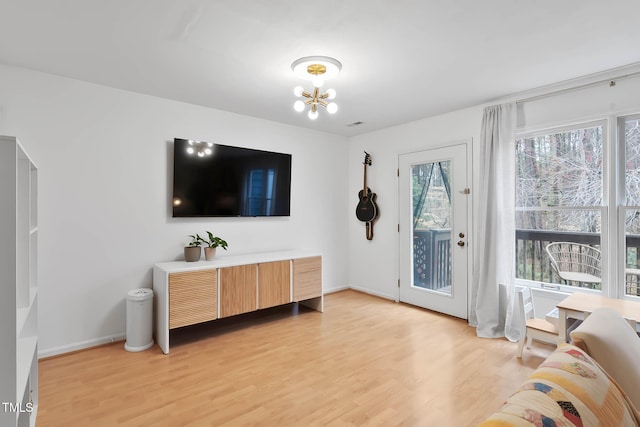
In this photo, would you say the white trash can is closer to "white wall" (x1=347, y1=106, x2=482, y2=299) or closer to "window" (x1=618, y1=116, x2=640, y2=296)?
"white wall" (x1=347, y1=106, x2=482, y2=299)

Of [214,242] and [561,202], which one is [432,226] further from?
[214,242]

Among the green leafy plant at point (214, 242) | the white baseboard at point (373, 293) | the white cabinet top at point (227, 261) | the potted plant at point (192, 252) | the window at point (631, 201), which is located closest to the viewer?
the window at point (631, 201)

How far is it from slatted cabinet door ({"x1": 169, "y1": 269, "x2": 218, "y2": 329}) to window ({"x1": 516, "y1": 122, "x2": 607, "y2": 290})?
3.23 metres

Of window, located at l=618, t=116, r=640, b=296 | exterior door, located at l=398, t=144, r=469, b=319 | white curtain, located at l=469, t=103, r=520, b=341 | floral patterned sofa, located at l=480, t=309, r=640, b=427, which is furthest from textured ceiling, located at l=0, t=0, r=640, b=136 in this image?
floral patterned sofa, located at l=480, t=309, r=640, b=427

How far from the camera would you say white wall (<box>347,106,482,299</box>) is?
4027 millimetres

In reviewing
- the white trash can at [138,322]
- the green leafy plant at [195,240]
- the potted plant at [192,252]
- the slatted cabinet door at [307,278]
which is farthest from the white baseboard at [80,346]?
the slatted cabinet door at [307,278]

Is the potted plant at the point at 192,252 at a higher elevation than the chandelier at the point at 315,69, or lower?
lower

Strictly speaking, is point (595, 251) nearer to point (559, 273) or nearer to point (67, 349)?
point (559, 273)

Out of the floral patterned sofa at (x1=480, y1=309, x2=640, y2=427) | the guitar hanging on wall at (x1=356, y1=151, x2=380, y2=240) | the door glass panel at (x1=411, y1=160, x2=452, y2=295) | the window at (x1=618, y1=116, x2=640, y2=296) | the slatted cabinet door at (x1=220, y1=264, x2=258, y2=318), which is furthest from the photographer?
the guitar hanging on wall at (x1=356, y1=151, x2=380, y2=240)

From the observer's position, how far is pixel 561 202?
3145 mm

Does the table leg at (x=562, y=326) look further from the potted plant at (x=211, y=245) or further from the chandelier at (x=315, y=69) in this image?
the potted plant at (x=211, y=245)

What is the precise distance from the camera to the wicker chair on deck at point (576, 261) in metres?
2.95

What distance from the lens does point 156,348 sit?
9.89 ft

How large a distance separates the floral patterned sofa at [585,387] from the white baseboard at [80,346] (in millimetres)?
3470
